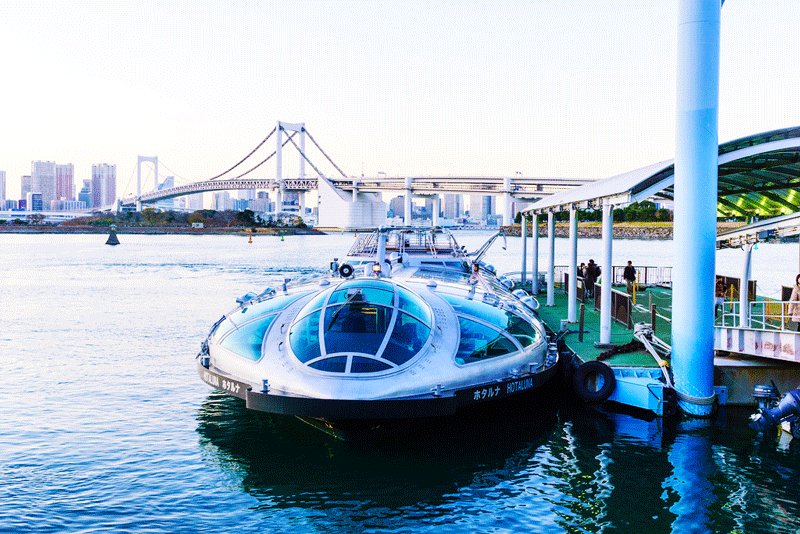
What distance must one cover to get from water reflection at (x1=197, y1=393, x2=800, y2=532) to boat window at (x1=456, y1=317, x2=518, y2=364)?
1.29 metres

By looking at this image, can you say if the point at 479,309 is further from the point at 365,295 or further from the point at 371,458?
the point at 371,458

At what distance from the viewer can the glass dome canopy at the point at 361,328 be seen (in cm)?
1144

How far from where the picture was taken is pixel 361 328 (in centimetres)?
1207

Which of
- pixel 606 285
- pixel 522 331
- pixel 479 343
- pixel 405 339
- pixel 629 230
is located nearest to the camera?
pixel 405 339

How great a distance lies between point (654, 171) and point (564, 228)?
161854 millimetres

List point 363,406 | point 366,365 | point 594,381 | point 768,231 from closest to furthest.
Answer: point 363,406 < point 366,365 < point 594,381 < point 768,231

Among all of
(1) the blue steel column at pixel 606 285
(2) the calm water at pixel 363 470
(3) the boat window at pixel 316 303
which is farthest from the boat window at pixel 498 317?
(3) the boat window at pixel 316 303

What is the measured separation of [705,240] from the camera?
535 inches

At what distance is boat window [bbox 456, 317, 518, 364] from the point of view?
12.4m

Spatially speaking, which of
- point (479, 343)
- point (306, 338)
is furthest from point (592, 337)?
point (306, 338)

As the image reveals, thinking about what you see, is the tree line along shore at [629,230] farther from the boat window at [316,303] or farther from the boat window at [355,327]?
the boat window at [355,327]

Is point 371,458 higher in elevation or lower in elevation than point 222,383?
lower

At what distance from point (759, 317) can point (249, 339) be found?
10.9 meters

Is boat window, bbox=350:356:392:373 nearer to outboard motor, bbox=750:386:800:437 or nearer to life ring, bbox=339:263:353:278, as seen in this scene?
life ring, bbox=339:263:353:278
